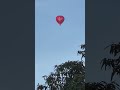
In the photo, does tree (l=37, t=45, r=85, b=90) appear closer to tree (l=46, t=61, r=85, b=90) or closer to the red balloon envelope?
tree (l=46, t=61, r=85, b=90)

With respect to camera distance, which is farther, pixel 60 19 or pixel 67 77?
pixel 67 77

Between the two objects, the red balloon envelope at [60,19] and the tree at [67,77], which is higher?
the red balloon envelope at [60,19]

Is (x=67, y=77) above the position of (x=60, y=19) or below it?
below

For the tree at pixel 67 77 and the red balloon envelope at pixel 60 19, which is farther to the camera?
the tree at pixel 67 77

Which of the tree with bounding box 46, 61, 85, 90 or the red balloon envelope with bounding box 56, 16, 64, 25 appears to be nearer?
the red balloon envelope with bounding box 56, 16, 64, 25

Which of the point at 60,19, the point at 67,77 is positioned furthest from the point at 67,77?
the point at 60,19

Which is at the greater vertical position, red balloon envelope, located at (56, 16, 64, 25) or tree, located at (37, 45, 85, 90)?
red balloon envelope, located at (56, 16, 64, 25)

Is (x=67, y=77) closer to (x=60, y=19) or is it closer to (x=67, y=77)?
(x=67, y=77)

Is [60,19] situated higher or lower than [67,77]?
higher

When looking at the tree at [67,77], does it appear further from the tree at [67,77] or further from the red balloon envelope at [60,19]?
the red balloon envelope at [60,19]

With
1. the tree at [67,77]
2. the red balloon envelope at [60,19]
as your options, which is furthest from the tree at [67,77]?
the red balloon envelope at [60,19]

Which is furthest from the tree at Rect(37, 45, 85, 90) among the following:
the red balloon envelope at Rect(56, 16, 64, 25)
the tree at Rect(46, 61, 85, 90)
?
the red balloon envelope at Rect(56, 16, 64, 25)
